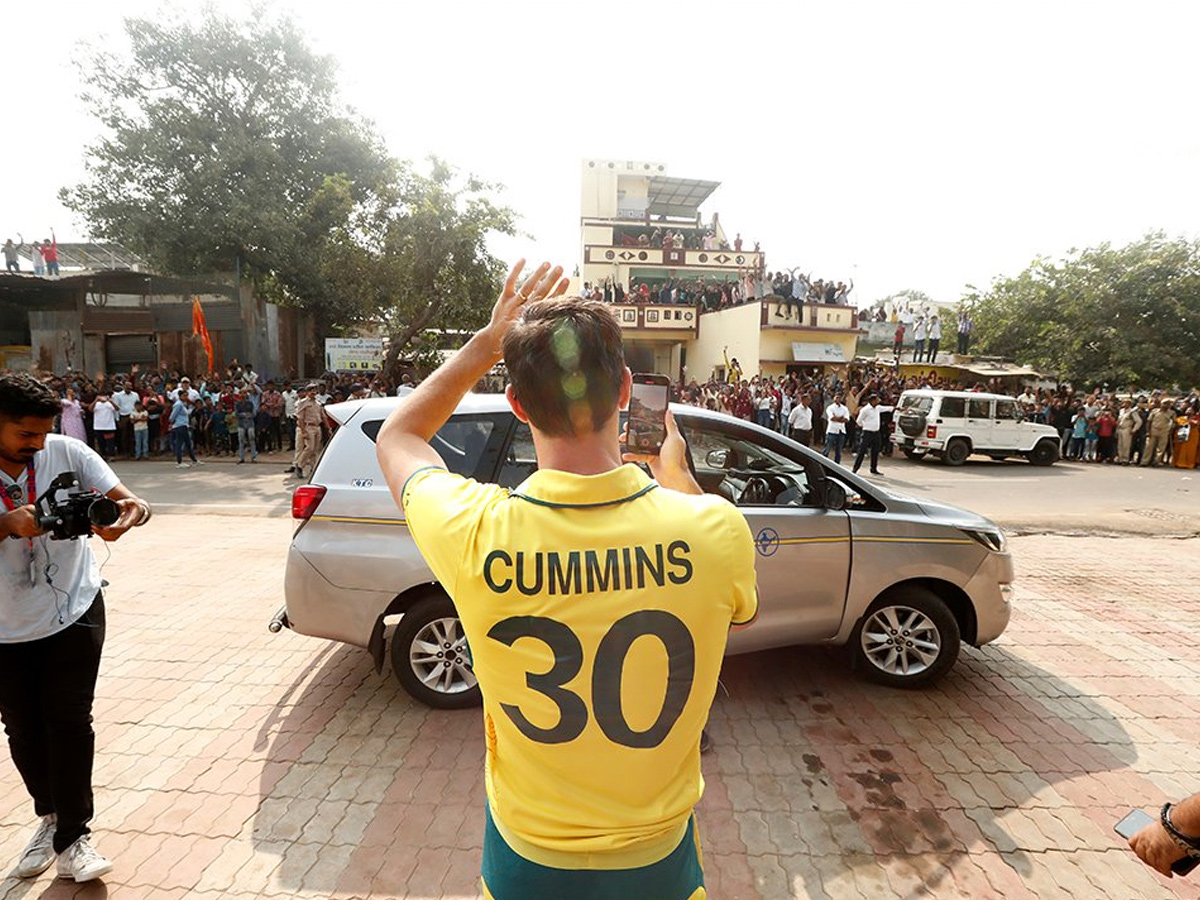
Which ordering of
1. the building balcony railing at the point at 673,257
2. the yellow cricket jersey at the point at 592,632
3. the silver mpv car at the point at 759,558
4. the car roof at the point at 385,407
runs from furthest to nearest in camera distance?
the building balcony railing at the point at 673,257 → the car roof at the point at 385,407 → the silver mpv car at the point at 759,558 → the yellow cricket jersey at the point at 592,632

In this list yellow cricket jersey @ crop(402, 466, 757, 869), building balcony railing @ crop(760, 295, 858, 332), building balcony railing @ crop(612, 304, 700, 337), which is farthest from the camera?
building balcony railing @ crop(612, 304, 700, 337)

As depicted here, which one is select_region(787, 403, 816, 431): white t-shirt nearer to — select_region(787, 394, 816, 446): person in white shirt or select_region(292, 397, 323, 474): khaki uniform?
select_region(787, 394, 816, 446): person in white shirt

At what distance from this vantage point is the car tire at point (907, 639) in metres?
4.32

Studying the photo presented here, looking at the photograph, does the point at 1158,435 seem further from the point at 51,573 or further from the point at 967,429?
the point at 51,573

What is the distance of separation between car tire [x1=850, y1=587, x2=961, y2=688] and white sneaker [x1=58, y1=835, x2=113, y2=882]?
4.01 metres

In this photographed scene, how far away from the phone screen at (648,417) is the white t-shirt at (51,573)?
2113 mm

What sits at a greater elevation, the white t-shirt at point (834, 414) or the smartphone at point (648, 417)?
the smartphone at point (648, 417)

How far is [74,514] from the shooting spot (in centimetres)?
246

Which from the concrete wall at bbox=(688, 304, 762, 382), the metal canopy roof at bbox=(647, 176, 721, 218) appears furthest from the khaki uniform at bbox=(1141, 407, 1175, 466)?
the metal canopy roof at bbox=(647, 176, 721, 218)

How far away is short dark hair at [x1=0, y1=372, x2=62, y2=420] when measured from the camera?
2.45m

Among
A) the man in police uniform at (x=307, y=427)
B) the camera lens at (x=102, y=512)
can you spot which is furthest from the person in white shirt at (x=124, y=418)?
the camera lens at (x=102, y=512)

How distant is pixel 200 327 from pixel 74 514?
2085 centimetres

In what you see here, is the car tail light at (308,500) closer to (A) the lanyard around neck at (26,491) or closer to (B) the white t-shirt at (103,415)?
(A) the lanyard around neck at (26,491)

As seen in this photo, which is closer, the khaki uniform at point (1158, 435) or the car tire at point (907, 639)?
the car tire at point (907, 639)
